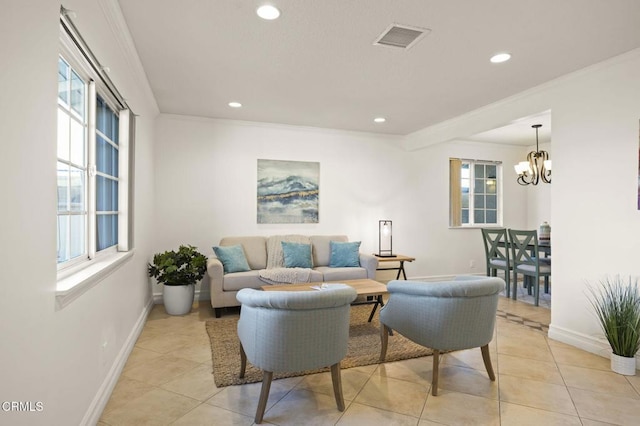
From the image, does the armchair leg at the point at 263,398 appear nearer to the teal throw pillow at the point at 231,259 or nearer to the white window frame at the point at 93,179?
the white window frame at the point at 93,179

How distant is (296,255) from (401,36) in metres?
2.96

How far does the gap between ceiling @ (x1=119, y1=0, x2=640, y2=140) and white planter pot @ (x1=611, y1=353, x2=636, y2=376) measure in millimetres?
2392

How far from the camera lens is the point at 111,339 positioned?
2436 millimetres

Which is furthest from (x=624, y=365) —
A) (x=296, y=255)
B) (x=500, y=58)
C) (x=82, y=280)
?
(x=82, y=280)

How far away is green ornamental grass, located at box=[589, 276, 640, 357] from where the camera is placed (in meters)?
2.70

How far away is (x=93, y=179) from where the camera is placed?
2.31 m

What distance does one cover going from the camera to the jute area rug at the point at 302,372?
8.64 feet

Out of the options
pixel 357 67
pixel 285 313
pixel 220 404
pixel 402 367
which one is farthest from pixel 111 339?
A: pixel 357 67

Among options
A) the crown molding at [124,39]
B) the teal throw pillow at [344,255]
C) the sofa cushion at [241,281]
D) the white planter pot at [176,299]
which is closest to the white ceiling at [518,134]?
the teal throw pillow at [344,255]

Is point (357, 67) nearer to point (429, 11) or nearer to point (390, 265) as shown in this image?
point (429, 11)

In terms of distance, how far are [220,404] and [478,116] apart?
4168 mm

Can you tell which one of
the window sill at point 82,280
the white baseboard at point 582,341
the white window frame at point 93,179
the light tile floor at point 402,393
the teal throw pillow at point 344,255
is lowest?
the light tile floor at point 402,393

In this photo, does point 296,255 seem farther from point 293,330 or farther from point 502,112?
point 502,112

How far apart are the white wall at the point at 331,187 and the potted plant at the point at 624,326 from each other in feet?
10.8
